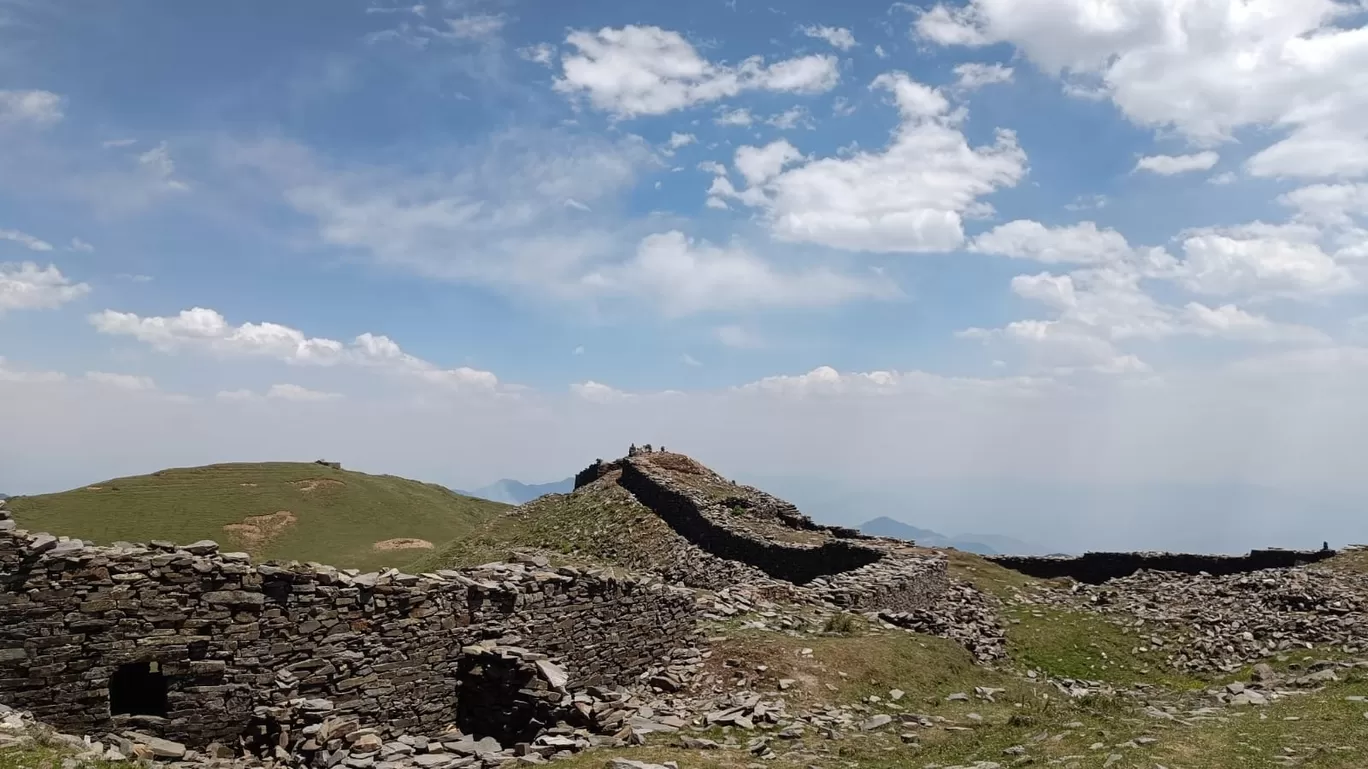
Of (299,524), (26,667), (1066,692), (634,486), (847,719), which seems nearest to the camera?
(26,667)

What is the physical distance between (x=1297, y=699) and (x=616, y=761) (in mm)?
14496

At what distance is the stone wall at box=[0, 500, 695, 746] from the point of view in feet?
45.4

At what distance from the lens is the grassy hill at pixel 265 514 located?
5922 centimetres

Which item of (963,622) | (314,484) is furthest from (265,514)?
(963,622)

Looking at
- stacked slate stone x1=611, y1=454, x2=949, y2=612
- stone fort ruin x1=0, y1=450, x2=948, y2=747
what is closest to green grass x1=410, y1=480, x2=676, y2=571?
stacked slate stone x1=611, y1=454, x2=949, y2=612

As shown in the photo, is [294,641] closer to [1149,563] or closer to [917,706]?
[917,706]

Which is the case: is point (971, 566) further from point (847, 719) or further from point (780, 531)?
point (847, 719)

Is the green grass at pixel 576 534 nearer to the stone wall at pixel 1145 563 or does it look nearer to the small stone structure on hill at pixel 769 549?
the small stone structure on hill at pixel 769 549

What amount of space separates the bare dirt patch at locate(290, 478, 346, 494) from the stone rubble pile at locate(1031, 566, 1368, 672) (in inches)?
2597

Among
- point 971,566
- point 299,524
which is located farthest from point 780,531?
point 299,524

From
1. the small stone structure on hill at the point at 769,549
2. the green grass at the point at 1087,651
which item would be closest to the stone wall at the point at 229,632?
the small stone structure on hill at the point at 769,549

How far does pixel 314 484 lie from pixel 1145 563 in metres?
70.6

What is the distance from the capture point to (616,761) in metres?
12.2

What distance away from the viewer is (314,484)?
77938 mm
